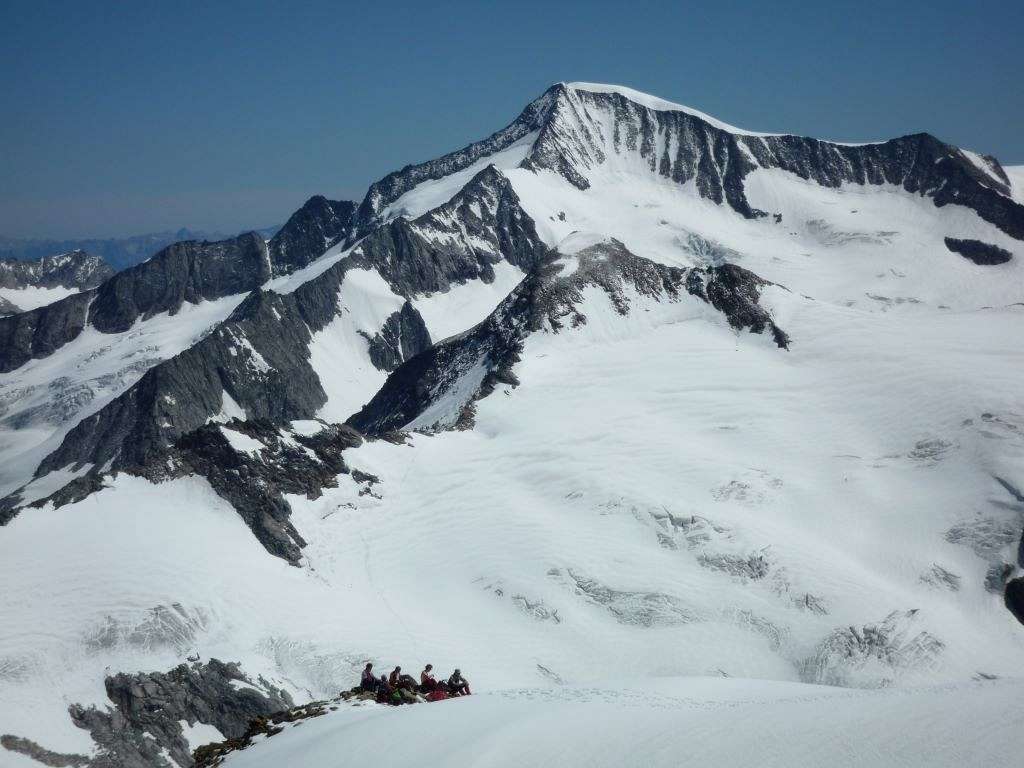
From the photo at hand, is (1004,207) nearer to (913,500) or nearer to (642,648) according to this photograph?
(913,500)

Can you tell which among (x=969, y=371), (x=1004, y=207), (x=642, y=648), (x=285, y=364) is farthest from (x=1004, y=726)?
(x=1004, y=207)

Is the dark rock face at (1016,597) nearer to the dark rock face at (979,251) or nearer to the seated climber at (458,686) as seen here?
the seated climber at (458,686)

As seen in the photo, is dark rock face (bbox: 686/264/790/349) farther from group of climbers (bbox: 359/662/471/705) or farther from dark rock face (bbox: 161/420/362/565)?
group of climbers (bbox: 359/662/471/705)

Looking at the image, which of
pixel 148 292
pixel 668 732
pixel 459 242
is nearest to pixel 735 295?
pixel 668 732

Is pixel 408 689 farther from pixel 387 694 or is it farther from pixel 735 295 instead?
pixel 735 295

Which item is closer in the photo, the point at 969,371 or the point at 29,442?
the point at 969,371
